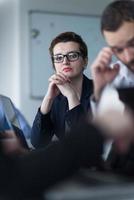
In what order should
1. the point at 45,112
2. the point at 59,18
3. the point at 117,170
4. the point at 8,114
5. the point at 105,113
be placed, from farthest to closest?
the point at 59,18 → the point at 45,112 → the point at 8,114 → the point at 117,170 → the point at 105,113

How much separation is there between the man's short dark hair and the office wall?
2.87 m

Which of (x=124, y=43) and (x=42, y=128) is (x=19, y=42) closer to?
(x=42, y=128)

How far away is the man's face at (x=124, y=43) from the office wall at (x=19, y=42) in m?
2.89

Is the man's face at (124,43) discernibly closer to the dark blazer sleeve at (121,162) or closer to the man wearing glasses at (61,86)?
the dark blazer sleeve at (121,162)

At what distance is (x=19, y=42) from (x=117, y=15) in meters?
3.00

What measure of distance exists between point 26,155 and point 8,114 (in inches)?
17.5

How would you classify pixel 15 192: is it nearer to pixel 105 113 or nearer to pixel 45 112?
pixel 105 113

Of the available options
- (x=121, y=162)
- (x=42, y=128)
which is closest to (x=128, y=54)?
(x=121, y=162)

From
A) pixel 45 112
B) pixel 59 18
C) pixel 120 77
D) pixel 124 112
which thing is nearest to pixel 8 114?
pixel 45 112

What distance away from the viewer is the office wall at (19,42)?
11.9 ft

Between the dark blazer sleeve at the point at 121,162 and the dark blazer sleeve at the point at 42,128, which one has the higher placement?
the dark blazer sleeve at the point at 121,162

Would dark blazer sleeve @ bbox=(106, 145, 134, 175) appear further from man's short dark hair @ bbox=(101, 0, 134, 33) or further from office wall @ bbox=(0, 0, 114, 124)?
office wall @ bbox=(0, 0, 114, 124)

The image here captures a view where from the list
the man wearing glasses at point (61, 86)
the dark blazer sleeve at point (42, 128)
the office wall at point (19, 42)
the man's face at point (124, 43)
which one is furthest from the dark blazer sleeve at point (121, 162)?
the office wall at point (19, 42)

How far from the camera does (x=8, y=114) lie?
1013mm
